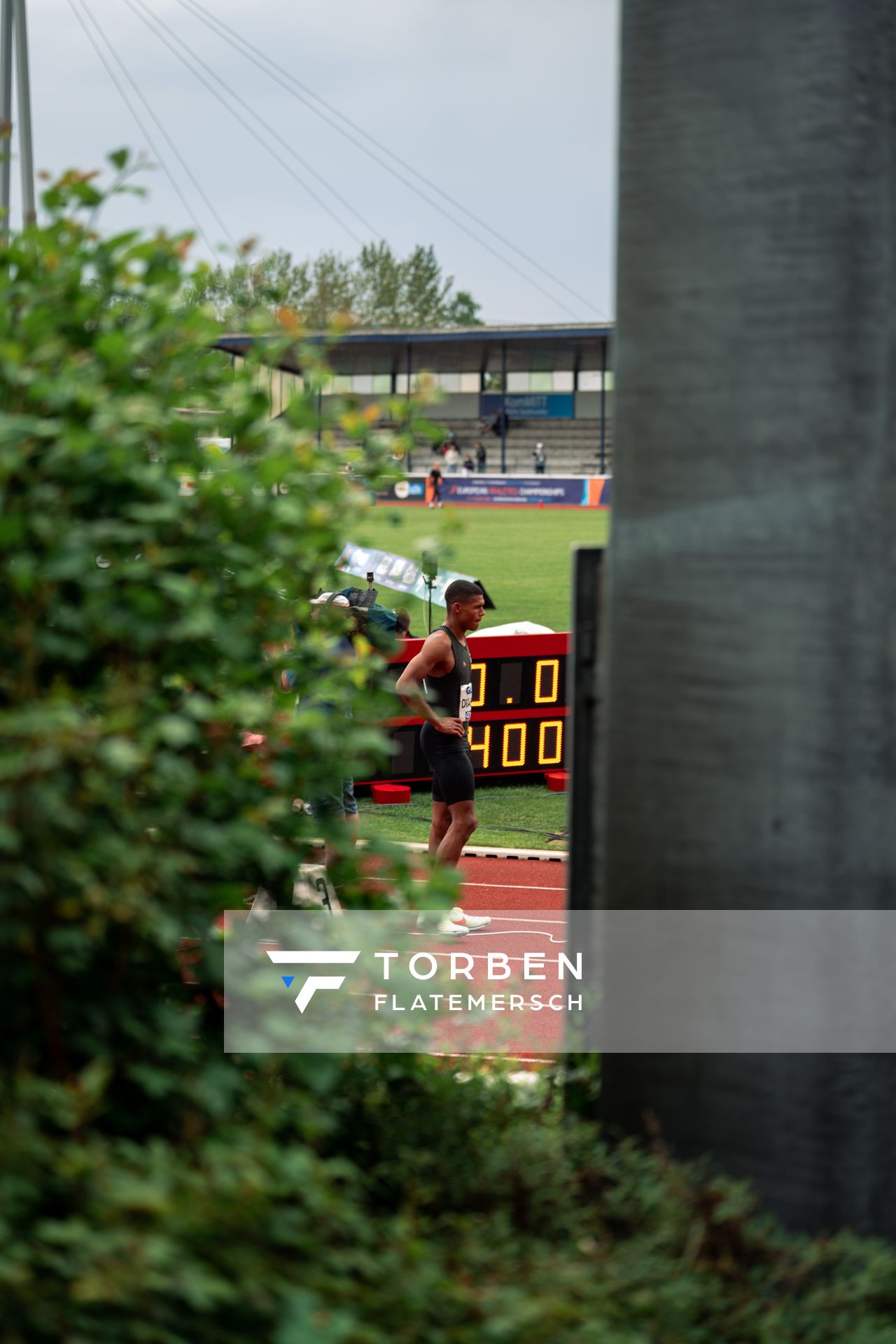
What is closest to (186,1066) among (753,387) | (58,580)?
(58,580)

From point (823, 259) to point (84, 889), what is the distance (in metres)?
2.06

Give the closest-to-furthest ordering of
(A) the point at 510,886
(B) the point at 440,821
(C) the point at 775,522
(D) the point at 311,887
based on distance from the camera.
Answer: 1. (C) the point at 775,522
2. (D) the point at 311,887
3. (B) the point at 440,821
4. (A) the point at 510,886

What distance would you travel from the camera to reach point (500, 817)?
43.0 ft

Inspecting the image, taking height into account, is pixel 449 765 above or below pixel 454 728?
below

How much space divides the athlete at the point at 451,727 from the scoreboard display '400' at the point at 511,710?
3778 mm

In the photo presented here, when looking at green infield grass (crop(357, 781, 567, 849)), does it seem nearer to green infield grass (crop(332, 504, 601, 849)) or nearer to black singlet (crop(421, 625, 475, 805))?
green infield grass (crop(332, 504, 601, 849))

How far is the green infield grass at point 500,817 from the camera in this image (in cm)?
1209

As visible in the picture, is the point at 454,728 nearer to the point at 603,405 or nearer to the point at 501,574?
the point at 501,574

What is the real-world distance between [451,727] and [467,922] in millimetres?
1298

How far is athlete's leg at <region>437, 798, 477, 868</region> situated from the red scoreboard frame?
12.7ft

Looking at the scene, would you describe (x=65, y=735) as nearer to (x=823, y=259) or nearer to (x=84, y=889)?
(x=84, y=889)

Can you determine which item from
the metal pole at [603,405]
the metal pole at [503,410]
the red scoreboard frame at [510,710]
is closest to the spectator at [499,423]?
the metal pole at [503,410]

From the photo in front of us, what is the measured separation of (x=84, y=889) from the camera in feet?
8.25

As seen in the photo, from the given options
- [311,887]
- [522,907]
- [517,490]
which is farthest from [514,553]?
[311,887]
